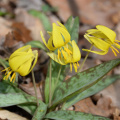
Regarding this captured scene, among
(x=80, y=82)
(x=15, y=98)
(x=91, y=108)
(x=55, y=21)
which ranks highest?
(x=15, y=98)

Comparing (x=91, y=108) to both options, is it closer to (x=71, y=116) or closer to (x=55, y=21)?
(x=71, y=116)

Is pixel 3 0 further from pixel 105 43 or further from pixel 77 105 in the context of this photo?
pixel 105 43

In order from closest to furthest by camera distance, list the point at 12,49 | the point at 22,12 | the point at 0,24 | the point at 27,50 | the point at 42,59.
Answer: the point at 27,50 → the point at 12,49 → the point at 42,59 → the point at 0,24 → the point at 22,12

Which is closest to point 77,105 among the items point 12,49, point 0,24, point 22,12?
point 12,49

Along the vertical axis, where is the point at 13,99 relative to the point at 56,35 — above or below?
below

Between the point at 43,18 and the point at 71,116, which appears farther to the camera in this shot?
the point at 43,18

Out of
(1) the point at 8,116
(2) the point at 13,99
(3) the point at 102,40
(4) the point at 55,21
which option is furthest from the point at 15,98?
(4) the point at 55,21

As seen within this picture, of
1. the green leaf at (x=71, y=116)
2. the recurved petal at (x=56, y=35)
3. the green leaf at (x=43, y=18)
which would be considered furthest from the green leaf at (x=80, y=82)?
the green leaf at (x=43, y=18)

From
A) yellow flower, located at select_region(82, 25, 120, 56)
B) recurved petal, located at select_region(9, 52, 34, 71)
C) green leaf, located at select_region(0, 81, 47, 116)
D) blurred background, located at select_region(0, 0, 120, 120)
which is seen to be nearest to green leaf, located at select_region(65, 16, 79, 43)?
blurred background, located at select_region(0, 0, 120, 120)
